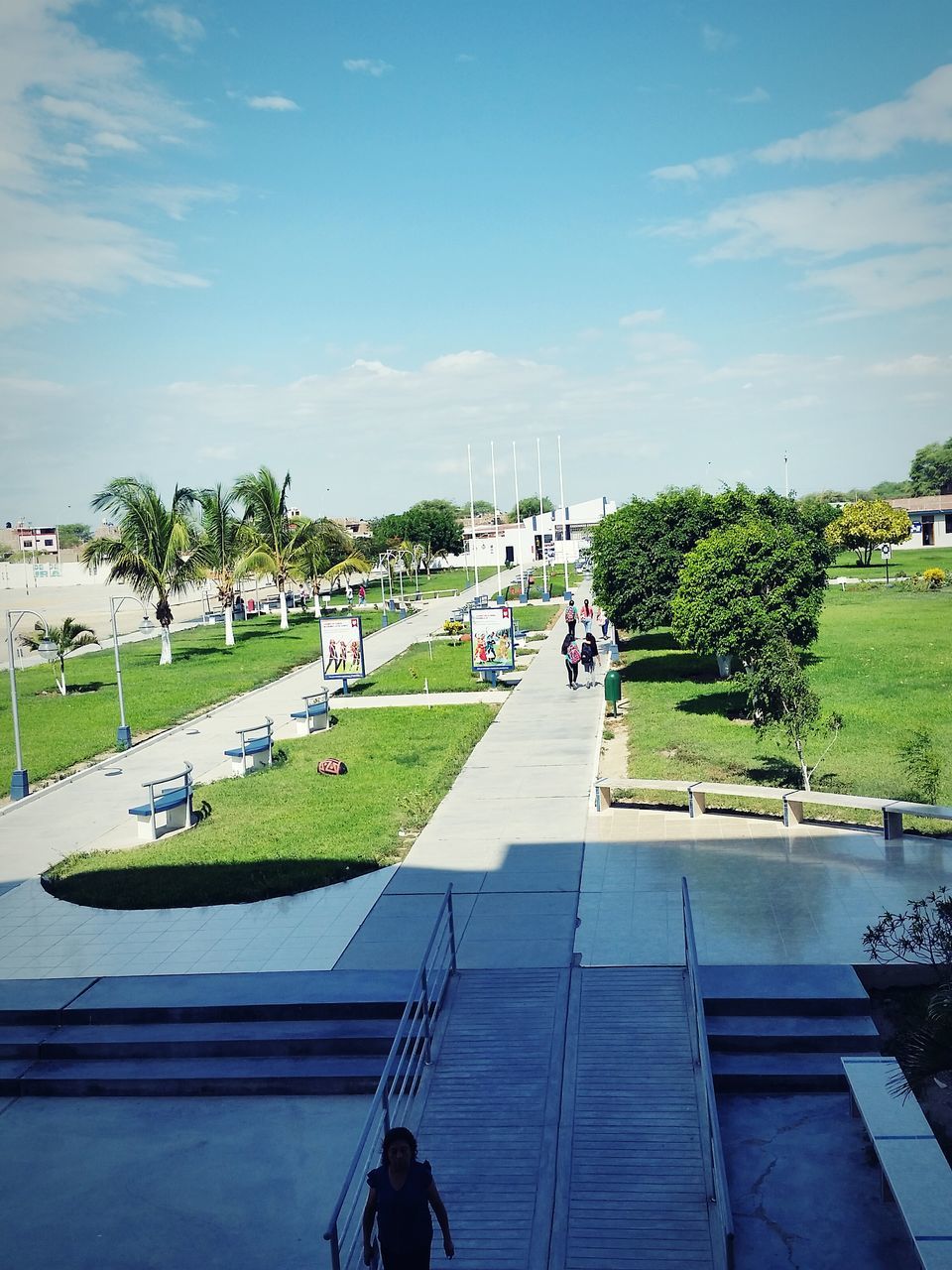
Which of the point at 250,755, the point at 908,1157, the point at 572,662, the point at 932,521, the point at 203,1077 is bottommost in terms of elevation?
the point at 203,1077

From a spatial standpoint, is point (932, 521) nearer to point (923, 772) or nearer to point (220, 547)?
point (220, 547)

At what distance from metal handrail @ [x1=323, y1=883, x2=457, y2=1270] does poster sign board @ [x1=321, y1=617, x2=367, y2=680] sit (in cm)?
1880

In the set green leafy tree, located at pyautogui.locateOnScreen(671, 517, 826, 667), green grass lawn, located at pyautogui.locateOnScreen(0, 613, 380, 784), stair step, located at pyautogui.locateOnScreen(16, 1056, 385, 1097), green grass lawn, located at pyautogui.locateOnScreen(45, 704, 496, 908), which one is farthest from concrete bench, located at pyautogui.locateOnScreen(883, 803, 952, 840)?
green grass lawn, located at pyautogui.locateOnScreen(0, 613, 380, 784)

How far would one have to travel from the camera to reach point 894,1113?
7039 millimetres

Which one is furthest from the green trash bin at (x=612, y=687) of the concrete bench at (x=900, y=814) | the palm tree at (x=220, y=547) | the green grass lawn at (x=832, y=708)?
the palm tree at (x=220, y=547)

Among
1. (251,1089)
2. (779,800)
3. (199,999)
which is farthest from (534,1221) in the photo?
(779,800)

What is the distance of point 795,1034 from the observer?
8539mm

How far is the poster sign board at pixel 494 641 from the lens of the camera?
96.5 feet

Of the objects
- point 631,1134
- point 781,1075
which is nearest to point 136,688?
point 781,1075

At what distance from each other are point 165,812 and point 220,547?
3255 cm

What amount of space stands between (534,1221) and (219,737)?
61.9 feet

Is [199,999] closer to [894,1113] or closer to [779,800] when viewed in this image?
[894,1113]

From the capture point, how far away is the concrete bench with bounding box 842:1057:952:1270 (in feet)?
19.2

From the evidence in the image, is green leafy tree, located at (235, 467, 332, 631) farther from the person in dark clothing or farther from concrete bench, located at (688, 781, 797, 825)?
the person in dark clothing
